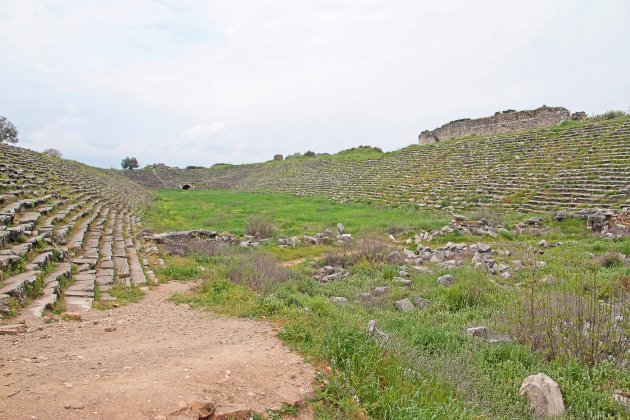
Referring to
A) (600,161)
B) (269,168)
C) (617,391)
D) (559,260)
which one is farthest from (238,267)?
(269,168)

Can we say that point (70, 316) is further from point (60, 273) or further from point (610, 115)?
point (610, 115)

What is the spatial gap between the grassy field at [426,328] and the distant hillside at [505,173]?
531 centimetres

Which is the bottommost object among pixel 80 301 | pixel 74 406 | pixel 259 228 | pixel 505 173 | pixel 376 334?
pixel 259 228

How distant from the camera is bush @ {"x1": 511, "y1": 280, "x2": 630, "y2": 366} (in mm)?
4766

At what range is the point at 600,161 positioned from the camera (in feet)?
55.5

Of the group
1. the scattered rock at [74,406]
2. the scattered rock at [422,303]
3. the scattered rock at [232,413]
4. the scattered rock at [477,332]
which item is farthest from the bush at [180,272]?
the scattered rock at [232,413]

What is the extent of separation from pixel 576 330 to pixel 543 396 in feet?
4.72

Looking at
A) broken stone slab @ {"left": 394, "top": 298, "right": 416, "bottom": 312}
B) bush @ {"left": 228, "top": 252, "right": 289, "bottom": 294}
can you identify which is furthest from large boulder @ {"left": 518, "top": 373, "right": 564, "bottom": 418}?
bush @ {"left": 228, "top": 252, "right": 289, "bottom": 294}

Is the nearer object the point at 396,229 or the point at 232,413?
the point at 232,413

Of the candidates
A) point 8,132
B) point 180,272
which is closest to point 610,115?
point 180,272

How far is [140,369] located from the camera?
3.91 meters

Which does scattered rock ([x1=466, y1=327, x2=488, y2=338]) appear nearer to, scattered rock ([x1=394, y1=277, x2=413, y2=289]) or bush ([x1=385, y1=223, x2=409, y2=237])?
scattered rock ([x1=394, y1=277, x2=413, y2=289])

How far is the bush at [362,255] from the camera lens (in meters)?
10.8

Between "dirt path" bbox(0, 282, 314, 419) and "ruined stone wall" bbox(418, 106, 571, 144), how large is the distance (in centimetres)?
2606
